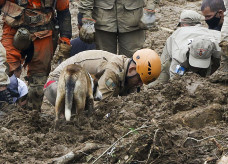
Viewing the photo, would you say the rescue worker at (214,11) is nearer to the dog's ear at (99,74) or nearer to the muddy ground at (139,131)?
the muddy ground at (139,131)

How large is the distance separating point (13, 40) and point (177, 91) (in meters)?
2.45

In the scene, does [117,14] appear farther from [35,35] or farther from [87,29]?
[35,35]

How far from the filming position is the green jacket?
7.54 metres

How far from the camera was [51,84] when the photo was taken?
637 centimetres

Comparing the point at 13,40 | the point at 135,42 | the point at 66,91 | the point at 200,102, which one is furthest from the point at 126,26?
the point at 66,91

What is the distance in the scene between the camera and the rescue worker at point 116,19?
24.6 ft

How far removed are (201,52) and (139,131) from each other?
8.26 feet

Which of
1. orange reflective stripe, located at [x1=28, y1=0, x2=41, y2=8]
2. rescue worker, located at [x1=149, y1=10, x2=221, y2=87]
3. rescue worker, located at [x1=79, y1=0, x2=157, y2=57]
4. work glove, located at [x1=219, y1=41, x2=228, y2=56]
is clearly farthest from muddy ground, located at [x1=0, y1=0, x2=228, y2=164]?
orange reflective stripe, located at [x1=28, y1=0, x2=41, y2=8]

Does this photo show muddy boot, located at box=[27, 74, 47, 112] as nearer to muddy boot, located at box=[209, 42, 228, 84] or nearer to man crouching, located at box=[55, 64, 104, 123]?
man crouching, located at box=[55, 64, 104, 123]

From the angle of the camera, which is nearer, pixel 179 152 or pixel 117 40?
pixel 179 152

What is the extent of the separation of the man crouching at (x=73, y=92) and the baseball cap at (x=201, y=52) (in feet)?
5.93

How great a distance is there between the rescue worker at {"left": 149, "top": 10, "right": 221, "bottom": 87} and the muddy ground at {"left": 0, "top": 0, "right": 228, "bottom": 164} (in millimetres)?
258

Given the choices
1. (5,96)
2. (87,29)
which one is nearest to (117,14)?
(87,29)

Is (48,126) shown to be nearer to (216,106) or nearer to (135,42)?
(216,106)
